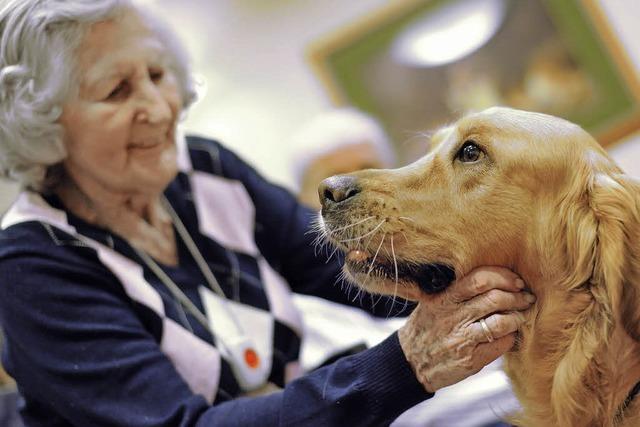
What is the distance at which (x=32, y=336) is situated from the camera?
3.66 feet

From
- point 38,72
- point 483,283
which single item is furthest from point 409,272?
point 38,72

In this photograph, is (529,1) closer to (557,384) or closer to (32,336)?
(557,384)

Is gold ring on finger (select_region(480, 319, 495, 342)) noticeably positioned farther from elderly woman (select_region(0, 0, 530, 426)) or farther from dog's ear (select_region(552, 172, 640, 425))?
dog's ear (select_region(552, 172, 640, 425))

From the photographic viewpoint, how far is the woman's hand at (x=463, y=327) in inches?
35.1

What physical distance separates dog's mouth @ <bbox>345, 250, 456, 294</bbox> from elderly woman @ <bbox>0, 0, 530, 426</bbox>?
2 cm

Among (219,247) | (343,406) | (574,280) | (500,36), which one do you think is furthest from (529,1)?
(343,406)

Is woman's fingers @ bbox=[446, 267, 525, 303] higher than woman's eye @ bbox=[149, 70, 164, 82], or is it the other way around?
woman's eye @ bbox=[149, 70, 164, 82]

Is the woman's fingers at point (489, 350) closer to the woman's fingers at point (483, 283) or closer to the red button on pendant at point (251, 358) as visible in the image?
the woman's fingers at point (483, 283)

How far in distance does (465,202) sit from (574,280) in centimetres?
18

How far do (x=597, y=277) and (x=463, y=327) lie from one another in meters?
0.19

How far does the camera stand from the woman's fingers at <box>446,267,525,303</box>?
3.00ft

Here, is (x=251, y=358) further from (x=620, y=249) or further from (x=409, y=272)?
(x=620, y=249)

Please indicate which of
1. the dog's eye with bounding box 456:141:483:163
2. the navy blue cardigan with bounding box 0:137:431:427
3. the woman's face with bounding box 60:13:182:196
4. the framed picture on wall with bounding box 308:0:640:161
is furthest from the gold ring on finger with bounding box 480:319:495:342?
the framed picture on wall with bounding box 308:0:640:161

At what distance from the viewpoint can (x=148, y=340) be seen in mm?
1139
